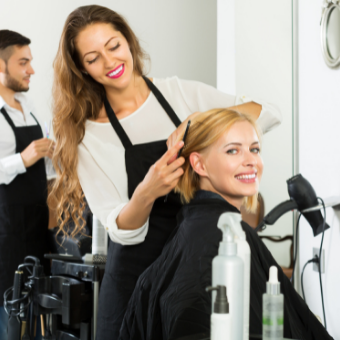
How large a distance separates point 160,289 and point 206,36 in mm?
1766

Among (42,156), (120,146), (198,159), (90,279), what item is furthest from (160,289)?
(42,156)

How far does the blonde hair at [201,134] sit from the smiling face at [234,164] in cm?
2

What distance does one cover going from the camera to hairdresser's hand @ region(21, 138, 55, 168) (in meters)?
2.50

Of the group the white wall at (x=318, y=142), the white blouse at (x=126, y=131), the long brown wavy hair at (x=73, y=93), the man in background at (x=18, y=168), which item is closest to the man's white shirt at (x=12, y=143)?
the man in background at (x=18, y=168)

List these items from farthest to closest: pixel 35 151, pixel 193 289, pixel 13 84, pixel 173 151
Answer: pixel 13 84
pixel 35 151
pixel 173 151
pixel 193 289

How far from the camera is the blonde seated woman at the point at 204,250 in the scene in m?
0.99

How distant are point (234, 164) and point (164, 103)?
0.46m

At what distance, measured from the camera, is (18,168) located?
250 cm

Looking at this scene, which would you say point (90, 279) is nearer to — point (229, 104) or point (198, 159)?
point (198, 159)

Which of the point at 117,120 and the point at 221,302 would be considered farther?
the point at 117,120

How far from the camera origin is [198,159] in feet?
4.54

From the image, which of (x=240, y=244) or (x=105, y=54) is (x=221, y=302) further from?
(x=105, y=54)

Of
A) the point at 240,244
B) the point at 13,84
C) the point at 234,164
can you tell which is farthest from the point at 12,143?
the point at 240,244

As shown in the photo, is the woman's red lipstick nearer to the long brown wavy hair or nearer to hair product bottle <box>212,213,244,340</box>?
the long brown wavy hair
